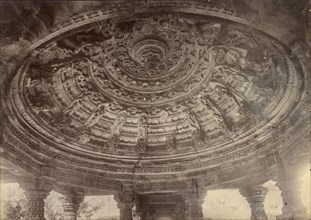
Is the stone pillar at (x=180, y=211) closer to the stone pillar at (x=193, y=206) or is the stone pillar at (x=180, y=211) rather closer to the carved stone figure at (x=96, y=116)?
the stone pillar at (x=193, y=206)

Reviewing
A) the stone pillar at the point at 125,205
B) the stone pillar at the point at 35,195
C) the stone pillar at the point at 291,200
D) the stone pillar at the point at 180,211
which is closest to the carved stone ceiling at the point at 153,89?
the stone pillar at the point at 35,195

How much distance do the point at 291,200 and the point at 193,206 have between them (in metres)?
3.62

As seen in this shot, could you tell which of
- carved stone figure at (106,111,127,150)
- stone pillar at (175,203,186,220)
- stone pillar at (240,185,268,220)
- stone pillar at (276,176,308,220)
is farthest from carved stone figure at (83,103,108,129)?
stone pillar at (276,176,308,220)

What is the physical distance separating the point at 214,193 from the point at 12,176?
32.4ft

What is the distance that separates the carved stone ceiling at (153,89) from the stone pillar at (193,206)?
1.32 meters

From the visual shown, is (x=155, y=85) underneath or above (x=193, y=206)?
above

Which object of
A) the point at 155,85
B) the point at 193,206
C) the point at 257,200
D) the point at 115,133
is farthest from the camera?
the point at 193,206

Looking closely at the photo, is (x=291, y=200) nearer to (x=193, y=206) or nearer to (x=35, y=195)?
(x=193, y=206)

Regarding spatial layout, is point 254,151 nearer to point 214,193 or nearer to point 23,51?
point 214,193

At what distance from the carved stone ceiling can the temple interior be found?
34 mm

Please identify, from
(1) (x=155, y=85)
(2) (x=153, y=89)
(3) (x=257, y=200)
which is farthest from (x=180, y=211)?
(1) (x=155, y=85)

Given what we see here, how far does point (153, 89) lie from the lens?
32.7ft

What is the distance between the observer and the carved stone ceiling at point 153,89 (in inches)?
303

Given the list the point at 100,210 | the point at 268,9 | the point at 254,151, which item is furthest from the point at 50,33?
the point at 100,210
